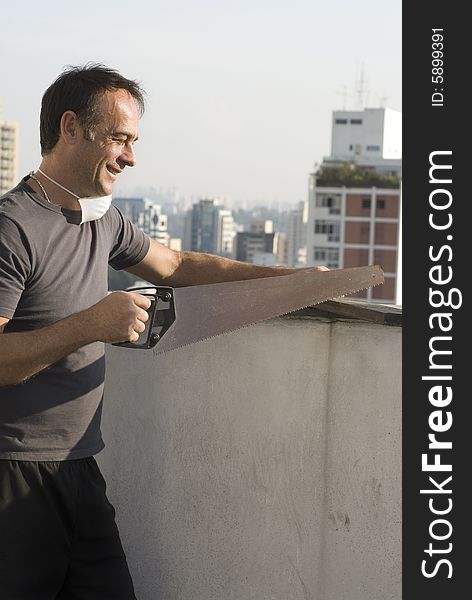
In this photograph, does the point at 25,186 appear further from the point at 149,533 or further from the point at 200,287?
the point at 149,533

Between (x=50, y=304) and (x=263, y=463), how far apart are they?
31.3 inches

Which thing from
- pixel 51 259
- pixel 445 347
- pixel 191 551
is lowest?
pixel 191 551

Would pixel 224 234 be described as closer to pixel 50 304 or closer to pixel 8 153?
pixel 8 153

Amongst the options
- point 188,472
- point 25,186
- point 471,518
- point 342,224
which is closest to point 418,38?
point 25,186

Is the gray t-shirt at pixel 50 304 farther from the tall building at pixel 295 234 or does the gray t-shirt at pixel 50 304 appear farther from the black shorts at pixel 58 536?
the tall building at pixel 295 234

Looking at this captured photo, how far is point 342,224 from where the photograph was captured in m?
64.1

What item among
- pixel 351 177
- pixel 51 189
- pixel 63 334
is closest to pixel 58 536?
pixel 63 334

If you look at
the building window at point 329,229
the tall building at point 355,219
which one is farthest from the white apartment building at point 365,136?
the building window at point 329,229

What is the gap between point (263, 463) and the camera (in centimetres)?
263

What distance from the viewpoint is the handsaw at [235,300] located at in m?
2.21

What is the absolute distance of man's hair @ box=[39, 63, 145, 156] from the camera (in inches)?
84.1

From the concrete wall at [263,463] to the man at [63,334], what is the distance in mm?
458

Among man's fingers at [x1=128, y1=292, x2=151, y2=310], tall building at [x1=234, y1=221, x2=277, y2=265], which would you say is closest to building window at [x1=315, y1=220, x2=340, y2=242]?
tall building at [x1=234, y1=221, x2=277, y2=265]

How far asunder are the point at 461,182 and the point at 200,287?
603mm
